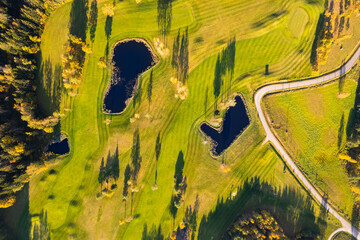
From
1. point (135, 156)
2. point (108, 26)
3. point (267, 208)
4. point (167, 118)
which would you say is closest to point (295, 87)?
point (267, 208)

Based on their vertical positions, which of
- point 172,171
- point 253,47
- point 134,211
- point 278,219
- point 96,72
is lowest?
point 278,219

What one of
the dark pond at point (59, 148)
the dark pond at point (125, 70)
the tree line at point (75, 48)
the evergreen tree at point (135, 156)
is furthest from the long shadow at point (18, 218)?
the dark pond at point (125, 70)

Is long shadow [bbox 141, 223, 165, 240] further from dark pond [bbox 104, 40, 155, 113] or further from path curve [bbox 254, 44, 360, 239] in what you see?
path curve [bbox 254, 44, 360, 239]

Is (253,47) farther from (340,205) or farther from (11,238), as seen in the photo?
(11,238)

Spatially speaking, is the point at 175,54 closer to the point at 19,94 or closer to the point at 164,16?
the point at 164,16

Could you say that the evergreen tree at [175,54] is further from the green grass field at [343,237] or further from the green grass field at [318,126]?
the green grass field at [343,237]

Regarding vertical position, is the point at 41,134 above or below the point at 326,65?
below

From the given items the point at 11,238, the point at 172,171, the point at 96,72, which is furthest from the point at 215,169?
the point at 11,238

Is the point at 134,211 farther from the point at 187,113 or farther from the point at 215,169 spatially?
the point at 187,113

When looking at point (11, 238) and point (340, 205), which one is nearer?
point (11, 238)
